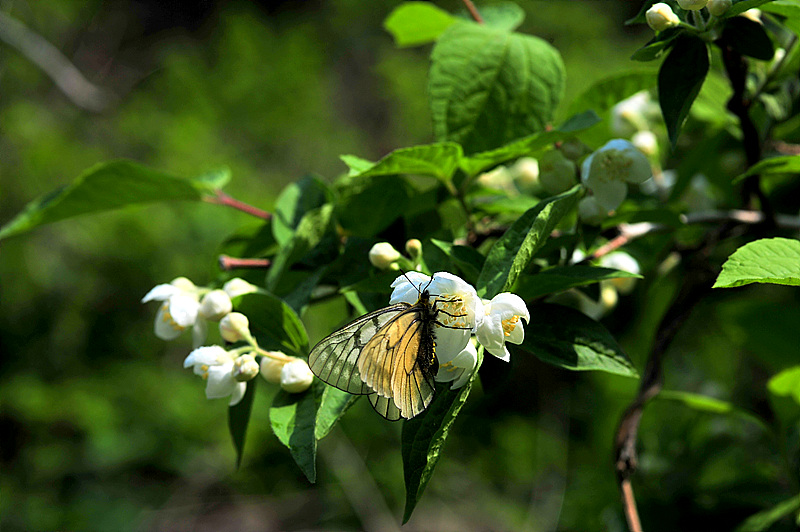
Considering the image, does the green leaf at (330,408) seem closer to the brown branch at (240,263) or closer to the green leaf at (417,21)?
the brown branch at (240,263)

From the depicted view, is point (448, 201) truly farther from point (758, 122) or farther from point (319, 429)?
point (758, 122)

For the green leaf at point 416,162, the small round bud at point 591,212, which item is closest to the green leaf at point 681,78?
the small round bud at point 591,212

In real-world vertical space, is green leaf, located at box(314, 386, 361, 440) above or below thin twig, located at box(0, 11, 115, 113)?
above

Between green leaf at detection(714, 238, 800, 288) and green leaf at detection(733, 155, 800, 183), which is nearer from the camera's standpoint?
green leaf at detection(714, 238, 800, 288)

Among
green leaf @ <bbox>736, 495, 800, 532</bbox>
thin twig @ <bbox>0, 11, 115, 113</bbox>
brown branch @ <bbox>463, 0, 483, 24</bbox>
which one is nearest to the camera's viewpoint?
green leaf @ <bbox>736, 495, 800, 532</bbox>

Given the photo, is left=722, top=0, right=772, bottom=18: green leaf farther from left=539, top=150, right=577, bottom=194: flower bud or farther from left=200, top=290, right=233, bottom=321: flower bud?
left=200, top=290, right=233, bottom=321: flower bud

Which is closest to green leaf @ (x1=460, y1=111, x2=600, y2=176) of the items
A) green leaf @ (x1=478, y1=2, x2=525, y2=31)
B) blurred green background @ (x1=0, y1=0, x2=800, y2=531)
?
green leaf @ (x1=478, y1=2, x2=525, y2=31)

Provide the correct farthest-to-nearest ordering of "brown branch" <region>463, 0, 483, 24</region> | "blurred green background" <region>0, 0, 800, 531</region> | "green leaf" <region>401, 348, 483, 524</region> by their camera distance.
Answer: "blurred green background" <region>0, 0, 800, 531</region>, "brown branch" <region>463, 0, 483, 24</region>, "green leaf" <region>401, 348, 483, 524</region>

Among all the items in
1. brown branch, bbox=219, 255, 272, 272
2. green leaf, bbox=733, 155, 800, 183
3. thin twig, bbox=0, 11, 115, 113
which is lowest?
thin twig, bbox=0, 11, 115, 113
